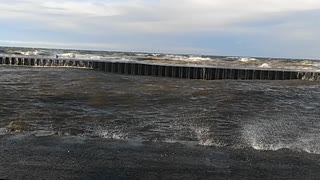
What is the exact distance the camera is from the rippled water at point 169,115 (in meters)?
9.68

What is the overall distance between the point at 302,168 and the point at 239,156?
1.12 meters

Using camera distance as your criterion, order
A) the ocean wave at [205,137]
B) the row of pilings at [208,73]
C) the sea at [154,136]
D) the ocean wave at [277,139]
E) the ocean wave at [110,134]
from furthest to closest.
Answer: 1. the row of pilings at [208,73]
2. the ocean wave at [110,134]
3. the ocean wave at [205,137]
4. the ocean wave at [277,139]
5. the sea at [154,136]

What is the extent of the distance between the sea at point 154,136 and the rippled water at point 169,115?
1.0 inches

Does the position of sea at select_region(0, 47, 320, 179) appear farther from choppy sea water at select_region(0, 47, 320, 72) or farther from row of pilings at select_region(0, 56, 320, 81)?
choppy sea water at select_region(0, 47, 320, 72)

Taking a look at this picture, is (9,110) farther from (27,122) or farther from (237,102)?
(237,102)

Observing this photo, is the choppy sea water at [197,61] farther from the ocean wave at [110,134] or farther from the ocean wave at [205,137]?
the ocean wave at [110,134]

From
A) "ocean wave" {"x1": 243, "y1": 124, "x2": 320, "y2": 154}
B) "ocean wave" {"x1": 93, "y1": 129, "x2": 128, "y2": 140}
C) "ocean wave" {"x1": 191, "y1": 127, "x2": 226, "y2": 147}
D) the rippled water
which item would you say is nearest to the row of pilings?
the rippled water

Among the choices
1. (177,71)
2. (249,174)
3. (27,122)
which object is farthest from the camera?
(177,71)

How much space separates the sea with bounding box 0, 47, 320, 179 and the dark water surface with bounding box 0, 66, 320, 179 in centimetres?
2

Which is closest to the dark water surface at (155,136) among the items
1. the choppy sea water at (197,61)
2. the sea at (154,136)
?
the sea at (154,136)

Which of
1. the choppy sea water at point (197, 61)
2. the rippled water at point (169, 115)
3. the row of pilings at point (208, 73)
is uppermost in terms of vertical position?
the rippled water at point (169, 115)

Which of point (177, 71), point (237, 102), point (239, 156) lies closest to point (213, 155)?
point (239, 156)

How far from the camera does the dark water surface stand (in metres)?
6.73

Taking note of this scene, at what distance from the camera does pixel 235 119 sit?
12.5 m
